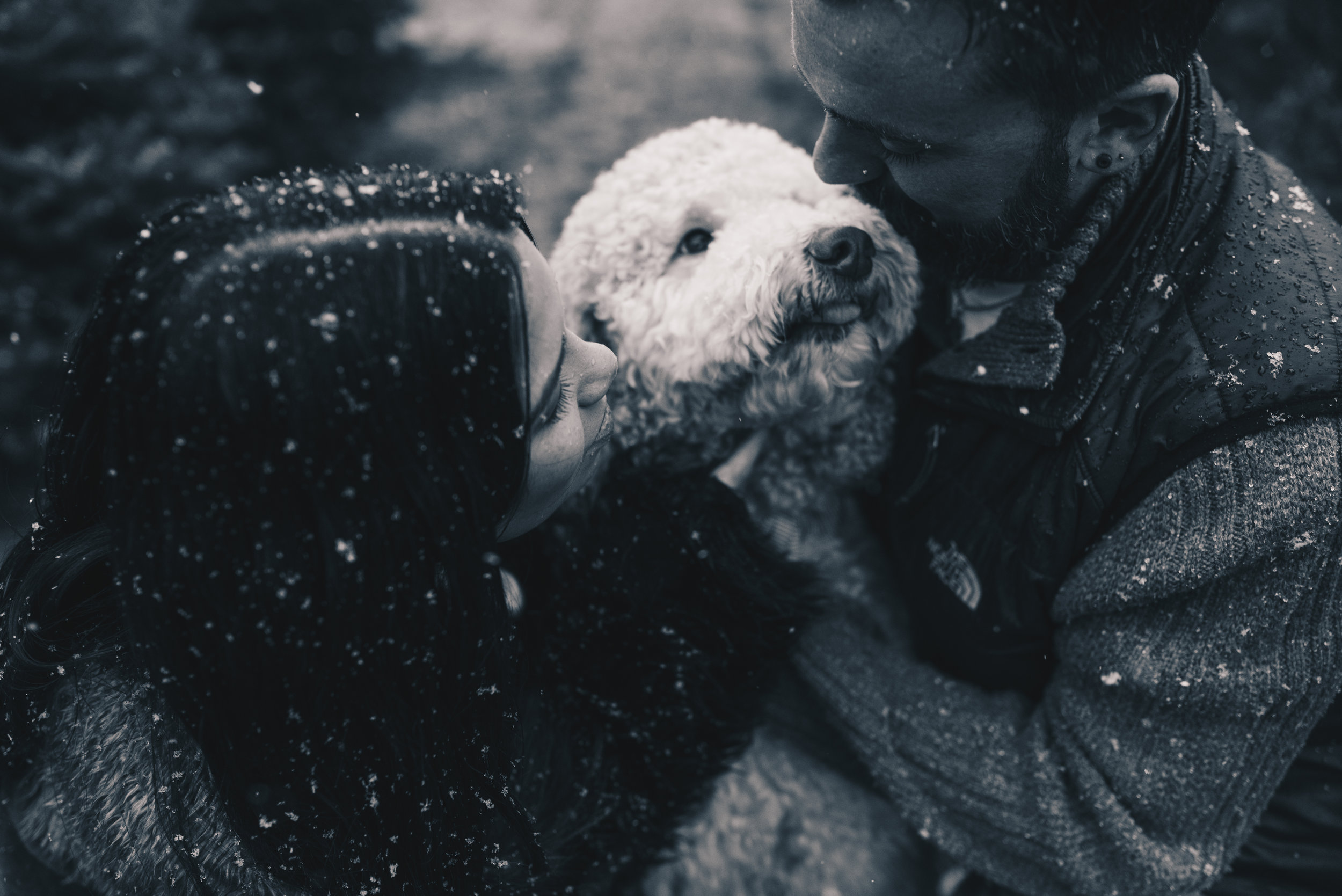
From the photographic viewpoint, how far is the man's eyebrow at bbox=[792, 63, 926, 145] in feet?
4.28

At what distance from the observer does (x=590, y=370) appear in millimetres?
1286

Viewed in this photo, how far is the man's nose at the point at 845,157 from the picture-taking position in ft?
4.64

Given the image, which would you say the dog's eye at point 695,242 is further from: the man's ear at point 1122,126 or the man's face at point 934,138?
the man's ear at point 1122,126

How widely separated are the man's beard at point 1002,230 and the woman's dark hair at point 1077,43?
92 mm

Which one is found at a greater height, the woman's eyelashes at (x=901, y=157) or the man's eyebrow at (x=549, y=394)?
the woman's eyelashes at (x=901, y=157)

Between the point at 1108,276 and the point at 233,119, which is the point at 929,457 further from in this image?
the point at 233,119

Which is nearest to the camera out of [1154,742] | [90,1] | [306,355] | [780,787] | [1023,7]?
[306,355]

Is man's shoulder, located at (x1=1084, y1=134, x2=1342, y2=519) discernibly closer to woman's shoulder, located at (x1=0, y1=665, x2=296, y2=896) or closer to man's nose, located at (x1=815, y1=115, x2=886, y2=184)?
man's nose, located at (x1=815, y1=115, x2=886, y2=184)

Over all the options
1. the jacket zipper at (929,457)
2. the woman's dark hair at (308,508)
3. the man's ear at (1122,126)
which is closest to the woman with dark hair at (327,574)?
the woman's dark hair at (308,508)

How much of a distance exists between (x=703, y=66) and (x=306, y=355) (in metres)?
4.12

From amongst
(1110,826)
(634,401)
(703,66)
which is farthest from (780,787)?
(703,66)

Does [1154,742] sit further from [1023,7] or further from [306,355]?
[306,355]

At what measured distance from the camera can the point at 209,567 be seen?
97 cm

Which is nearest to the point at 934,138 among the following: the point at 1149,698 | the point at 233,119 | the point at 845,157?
the point at 845,157
